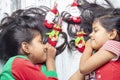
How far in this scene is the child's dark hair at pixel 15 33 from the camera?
4.14 ft

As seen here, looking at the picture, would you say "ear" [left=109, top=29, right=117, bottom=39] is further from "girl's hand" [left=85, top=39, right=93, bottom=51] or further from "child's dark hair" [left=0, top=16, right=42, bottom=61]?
"child's dark hair" [left=0, top=16, right=42, bottom=61]

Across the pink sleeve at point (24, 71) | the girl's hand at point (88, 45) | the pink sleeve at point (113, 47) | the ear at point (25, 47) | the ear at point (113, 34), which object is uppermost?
the ear at point (113, 34)

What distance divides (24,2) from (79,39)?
0.29 metres

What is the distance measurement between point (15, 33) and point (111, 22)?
1.29ft

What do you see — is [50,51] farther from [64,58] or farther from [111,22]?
[111,22]

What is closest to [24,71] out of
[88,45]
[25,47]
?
[25,47]

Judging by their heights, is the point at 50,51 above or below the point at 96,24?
below

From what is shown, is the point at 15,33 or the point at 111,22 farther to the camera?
the point at 15,33

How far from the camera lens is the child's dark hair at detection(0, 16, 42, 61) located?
126cm

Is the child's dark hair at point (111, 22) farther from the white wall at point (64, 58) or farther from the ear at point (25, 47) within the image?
the ear at point (25, 47)

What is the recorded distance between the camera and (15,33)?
127cm

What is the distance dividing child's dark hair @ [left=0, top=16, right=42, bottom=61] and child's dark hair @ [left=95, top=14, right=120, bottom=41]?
0.28 meters

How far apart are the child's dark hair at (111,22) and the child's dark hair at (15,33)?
0.28m

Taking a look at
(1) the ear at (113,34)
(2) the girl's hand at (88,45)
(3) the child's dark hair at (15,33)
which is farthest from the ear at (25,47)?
(1) the ear at (113,34)
